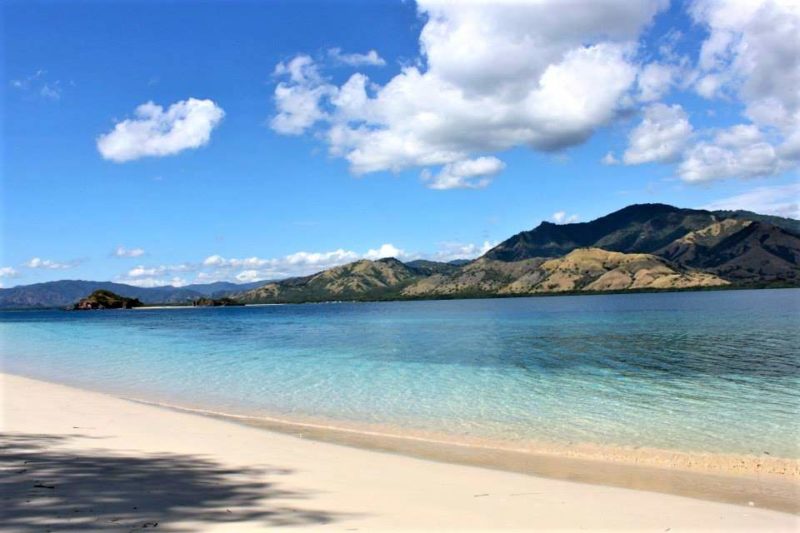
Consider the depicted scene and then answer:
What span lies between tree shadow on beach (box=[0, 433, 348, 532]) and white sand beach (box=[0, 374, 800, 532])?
2 centimetres

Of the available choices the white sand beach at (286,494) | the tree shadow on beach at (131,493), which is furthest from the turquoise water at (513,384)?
the tree shadow on beach at (131,493)

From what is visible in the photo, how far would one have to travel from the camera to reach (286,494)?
10.5 m

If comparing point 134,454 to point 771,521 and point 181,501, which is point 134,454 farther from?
point 771,521

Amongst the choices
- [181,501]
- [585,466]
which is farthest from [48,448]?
[585,466]

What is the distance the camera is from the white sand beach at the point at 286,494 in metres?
8.63

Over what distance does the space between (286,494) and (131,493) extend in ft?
9.07

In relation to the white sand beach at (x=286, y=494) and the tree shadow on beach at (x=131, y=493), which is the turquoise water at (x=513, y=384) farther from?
the tree shadow on beach at (x=131, y=493)

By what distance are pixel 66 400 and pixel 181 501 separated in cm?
1944

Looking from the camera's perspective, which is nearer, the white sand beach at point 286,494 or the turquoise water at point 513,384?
the white sand beach at point 286,494

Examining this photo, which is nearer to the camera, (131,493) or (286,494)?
(131,493)

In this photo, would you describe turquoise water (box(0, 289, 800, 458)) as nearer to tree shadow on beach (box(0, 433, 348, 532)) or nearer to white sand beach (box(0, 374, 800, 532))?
white sand beach (box(0, 374, 800, 532))

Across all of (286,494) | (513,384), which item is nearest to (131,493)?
(286,494)

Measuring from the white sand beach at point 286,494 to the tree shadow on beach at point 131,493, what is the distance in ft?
0.07

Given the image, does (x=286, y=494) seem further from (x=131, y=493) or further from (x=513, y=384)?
(x=513, y=384)
